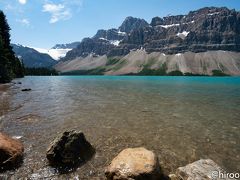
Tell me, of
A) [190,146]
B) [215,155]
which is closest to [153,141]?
[190,146]

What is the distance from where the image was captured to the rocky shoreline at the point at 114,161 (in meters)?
10.8

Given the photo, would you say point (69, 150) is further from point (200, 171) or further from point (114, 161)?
point (200, 171)

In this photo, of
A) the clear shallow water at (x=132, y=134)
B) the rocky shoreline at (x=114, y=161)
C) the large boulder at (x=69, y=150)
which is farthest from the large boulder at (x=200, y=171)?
the large boulder at (x=69, y=150)

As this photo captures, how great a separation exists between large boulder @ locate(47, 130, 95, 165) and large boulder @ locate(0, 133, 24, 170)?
5.84 feet

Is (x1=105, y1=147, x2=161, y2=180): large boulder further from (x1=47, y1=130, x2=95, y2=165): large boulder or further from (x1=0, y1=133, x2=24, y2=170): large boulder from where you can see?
(x1=0, y1=133, x2=24, y2=170): large boulder

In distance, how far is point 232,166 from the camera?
13.8m

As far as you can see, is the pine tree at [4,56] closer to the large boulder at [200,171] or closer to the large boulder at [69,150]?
the large boulder at [69,150]

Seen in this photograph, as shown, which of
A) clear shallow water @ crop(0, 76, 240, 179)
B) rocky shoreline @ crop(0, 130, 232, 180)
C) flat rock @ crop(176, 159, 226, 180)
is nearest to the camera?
rocky shoreline @ crop(0, 130, 232, 180)

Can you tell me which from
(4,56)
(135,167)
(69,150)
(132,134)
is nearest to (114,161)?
(135,167)

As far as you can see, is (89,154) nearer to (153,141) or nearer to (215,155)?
(153,141)

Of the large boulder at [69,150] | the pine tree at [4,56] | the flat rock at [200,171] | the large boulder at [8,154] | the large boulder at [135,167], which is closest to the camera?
the large boulder at [135,167]

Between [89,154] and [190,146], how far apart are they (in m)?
7.61

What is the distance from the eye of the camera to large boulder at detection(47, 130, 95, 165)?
13164 millimetres

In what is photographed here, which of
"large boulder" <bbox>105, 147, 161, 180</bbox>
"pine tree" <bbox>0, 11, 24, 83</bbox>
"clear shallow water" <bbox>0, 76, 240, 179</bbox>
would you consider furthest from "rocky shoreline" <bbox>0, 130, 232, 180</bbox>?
"pine tree" <bbox>0, 11, 24, 83</bbox>
